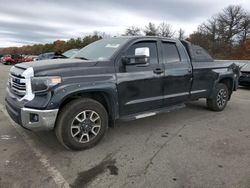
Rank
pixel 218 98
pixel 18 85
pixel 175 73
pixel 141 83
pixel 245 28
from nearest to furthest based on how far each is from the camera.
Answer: pixel 18 85
pixel 141 83
pixel 175 73
pixel 218 98
pixel 245 28

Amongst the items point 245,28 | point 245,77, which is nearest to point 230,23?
point 245,28

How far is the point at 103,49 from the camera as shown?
4895 millimetres

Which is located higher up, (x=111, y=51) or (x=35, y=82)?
(x=111, y=51)

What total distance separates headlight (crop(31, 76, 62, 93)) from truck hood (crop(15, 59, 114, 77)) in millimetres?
67

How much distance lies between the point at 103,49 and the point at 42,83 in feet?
5.22

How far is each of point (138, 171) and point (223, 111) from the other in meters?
4.31

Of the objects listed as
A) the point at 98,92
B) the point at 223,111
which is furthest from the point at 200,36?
the point at 98,92

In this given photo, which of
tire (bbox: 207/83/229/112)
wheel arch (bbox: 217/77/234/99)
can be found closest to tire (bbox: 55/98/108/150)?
tire (bbox: 207/83/229/112)

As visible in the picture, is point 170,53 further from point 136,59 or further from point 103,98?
point 103,98

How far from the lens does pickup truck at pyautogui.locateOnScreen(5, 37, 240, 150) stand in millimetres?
3748

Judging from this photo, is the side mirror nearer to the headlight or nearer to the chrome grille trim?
the headlight

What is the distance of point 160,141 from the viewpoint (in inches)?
181

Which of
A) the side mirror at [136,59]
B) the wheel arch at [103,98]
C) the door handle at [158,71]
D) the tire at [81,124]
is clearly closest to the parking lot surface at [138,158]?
the tire at [81,124]

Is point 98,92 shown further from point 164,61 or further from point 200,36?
point 200,36
